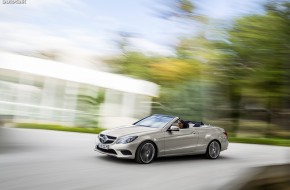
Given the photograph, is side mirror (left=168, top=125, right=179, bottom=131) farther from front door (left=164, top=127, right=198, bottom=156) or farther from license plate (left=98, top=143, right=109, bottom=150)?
license plate (left=98, top=143, right=109, bottom=150)

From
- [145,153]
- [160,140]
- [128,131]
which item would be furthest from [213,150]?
[128,131]

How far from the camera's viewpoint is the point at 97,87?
2862cm

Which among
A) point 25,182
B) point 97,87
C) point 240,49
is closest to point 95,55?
point 97,87

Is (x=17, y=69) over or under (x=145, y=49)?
under

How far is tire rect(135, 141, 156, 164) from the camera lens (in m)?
10.2

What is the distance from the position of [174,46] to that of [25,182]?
34976 millimetres

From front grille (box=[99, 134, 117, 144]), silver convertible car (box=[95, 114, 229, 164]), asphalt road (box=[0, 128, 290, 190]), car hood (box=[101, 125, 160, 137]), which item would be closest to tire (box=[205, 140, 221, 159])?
A: silver convertible car (box=[95, 114, 229, 164])

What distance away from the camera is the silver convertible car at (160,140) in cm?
1009

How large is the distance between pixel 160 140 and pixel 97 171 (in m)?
2.45

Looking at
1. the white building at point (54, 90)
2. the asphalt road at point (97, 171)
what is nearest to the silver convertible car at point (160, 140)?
the asphalt road at point (97, 171)

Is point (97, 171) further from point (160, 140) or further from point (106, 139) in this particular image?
point (160, 140)

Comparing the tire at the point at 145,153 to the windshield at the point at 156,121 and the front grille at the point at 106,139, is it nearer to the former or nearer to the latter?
the front grille at the point at 106,139

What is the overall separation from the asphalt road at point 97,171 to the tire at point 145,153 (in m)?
0.18

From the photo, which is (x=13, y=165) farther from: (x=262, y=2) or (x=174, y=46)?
(x=174, y=46)
